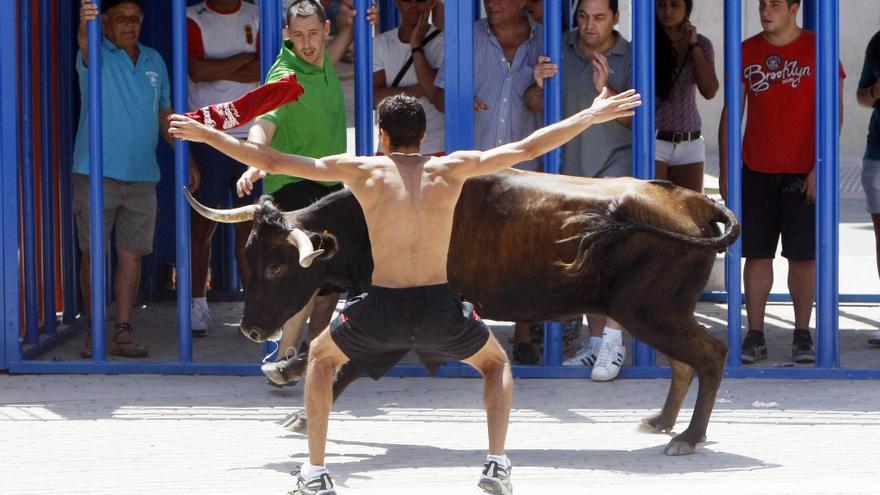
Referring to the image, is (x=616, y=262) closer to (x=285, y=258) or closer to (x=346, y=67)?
(x=285, y=258)

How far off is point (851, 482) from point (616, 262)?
1.45m

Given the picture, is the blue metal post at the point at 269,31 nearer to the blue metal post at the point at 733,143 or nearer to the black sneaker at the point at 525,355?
the black sneaker at the point at 525,355

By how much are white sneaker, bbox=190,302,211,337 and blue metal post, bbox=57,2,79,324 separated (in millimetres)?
798

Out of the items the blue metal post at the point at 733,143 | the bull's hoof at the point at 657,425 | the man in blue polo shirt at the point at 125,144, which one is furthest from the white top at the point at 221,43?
the bull's hoof at the point at 657,425

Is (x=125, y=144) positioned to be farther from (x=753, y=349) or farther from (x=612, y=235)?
(x=753, y=349)

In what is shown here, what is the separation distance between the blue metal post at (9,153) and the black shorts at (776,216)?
13.4ft

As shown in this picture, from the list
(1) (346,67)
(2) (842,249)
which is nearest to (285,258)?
(2) (842,249)

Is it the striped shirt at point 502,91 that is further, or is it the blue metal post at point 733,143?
the striped shirt at point 502,91

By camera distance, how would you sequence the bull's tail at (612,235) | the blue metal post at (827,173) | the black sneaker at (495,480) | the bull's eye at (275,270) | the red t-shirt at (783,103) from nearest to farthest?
the black sneaker at (495,480)
the bull's tail at (612,235)
the bull's eye at (275,270)
the blue metal post at (827,173)
the red t-shirt at (783,103)

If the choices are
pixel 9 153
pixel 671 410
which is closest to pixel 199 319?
pixel 9 153

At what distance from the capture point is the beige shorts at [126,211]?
29.0ft

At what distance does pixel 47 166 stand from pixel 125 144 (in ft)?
2.33

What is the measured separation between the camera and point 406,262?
5902mm

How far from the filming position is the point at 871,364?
881cm
